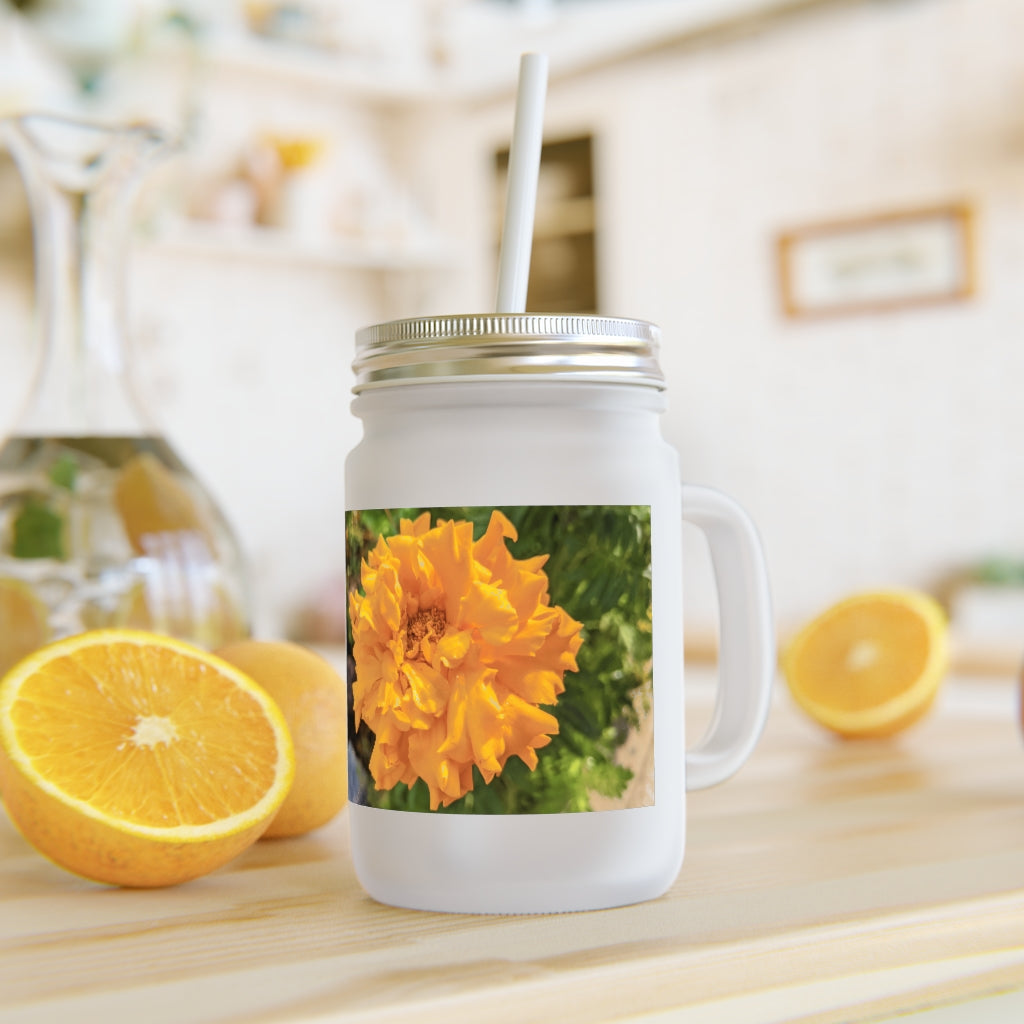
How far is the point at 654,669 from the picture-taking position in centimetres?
46

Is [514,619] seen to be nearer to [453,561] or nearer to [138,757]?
[453,561]

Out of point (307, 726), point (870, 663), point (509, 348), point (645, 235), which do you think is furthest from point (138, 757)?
point (645, 235)

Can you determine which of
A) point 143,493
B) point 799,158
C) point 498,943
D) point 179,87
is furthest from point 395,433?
point 799,158

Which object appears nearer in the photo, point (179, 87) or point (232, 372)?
point (179, 87)

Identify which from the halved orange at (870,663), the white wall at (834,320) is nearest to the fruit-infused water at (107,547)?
the halved orange at (870,663)

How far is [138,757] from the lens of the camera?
503 millimetres

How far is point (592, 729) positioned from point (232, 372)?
3496mm

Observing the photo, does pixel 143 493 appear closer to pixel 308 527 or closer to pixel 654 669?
pixel 654 669

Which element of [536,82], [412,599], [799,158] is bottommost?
[412,599]

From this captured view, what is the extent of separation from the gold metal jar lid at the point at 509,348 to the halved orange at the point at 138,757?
0.16m

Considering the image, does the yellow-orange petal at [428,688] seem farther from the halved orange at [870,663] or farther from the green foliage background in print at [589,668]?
the halved orange at [870,663]

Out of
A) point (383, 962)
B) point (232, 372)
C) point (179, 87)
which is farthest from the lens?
point (232, 372)

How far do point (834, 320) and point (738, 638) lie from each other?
3035 millimetres

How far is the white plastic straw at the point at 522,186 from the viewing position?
47 centimetres
